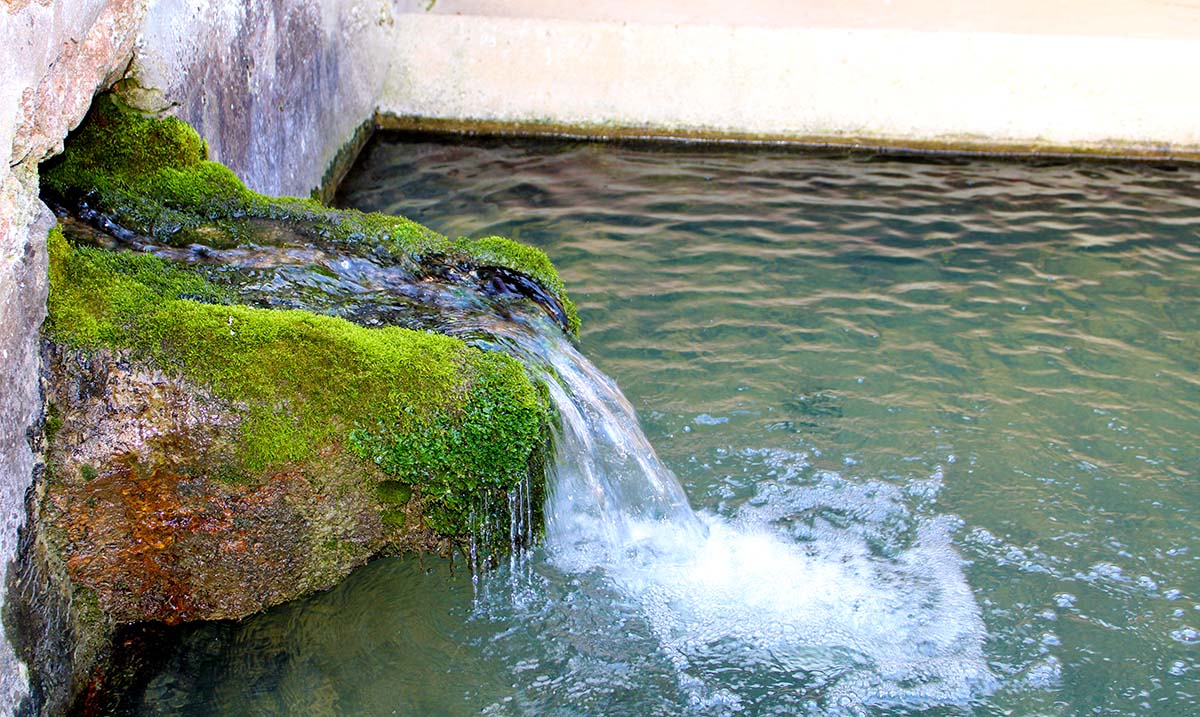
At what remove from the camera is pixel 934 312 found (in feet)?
23.8

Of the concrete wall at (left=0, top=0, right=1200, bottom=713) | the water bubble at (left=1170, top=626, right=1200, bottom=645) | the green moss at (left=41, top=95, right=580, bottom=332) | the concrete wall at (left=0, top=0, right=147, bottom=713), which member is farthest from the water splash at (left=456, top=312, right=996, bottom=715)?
the concrete wall at (left=0, top=0, right=1200, bottom=713)

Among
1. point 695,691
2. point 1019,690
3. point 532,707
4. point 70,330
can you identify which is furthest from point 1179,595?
point 70,330

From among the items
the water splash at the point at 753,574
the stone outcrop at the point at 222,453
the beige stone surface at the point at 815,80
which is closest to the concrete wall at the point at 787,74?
the beige stone surface at the point at 815,80

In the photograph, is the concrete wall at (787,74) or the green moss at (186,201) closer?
the green moss at (186,201)

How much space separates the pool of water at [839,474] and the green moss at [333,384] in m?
0.83

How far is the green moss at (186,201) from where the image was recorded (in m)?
4.97

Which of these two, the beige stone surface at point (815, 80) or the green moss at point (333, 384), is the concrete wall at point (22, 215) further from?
the beige stone surface at point (815, 80)

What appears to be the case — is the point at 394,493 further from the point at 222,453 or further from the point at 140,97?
the point at 140,97

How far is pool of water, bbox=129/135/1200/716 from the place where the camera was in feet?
14.4

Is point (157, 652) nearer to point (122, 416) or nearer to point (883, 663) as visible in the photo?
point (122, 416)

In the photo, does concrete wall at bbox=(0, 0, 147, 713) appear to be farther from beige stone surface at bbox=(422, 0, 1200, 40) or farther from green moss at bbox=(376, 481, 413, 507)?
beige stone surface at bbox=(422, 0, 1200, 40)

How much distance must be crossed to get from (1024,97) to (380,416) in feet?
26.5

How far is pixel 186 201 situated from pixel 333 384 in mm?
1731

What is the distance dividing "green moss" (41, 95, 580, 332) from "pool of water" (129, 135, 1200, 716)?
4.79ft
